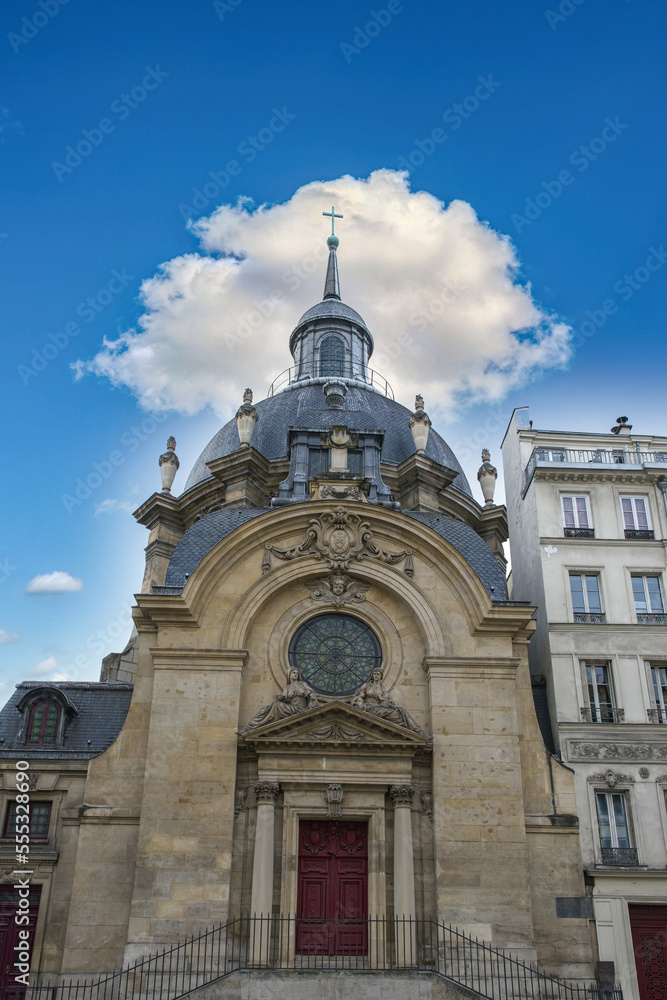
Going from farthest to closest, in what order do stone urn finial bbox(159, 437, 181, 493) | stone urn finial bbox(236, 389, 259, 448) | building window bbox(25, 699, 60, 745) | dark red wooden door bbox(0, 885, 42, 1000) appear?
1. stone urn finial bbox(159, 437, 181, 493)
2. stone urn finial bbox(236, 389, 259, 448)
3. building window bbox(25, 699, 60, 745)
4. dark red wooden door bbox(0, 885, 42, 1000)

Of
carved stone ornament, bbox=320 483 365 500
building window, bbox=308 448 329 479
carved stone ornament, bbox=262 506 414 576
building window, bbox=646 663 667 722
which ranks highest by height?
building window, bbox=308 448 329 479

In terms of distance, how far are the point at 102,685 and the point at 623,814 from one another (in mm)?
14779

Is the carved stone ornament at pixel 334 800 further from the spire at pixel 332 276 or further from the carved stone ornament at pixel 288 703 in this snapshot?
the spire at pixel 332 276

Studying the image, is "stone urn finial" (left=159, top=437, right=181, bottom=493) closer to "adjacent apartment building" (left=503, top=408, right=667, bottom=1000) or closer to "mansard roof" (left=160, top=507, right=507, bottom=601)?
"mansard roof" (left=160, top=507, right=507, bottom=601)

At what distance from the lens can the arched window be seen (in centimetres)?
4053

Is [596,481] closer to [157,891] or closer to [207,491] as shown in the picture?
[207,491]

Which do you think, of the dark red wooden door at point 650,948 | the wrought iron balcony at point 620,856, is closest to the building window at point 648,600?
the wrought iron balcony at point 620,856

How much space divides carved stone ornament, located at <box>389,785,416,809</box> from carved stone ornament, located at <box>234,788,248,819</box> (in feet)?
11.7

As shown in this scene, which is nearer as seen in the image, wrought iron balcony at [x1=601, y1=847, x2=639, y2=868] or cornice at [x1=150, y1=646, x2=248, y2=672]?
wrought iron balcony at [x1=601, y1=847, x2=639, y2=868]

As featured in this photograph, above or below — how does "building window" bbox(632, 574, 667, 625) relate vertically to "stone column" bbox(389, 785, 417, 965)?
above

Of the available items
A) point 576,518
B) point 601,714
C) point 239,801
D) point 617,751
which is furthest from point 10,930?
point 576,518

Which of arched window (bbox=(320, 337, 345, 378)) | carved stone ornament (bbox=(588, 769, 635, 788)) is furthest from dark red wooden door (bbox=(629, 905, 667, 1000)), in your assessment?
arched window (bbox=(320, 337, 345, 378))

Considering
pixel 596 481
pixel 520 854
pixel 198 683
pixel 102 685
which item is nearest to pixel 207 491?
pixel 102 685

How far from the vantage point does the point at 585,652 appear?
2458 cm
